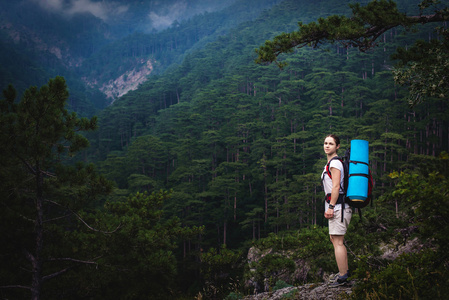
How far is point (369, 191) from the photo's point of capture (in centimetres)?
279

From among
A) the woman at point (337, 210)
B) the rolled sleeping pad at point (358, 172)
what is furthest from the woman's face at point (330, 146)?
the rolled sleeping pad at point (358, 172)

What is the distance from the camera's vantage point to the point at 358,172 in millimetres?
2812

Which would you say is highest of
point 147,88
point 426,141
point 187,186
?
point 147,88

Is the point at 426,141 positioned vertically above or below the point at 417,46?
below

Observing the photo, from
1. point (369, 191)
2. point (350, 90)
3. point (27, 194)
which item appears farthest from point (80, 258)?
point (350, 90)

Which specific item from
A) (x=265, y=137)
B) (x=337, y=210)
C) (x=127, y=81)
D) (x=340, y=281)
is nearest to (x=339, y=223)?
(x=337, y=210)

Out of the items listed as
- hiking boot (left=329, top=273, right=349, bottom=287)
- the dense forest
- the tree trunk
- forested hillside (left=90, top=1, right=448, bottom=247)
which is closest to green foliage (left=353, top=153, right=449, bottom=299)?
the dense forest

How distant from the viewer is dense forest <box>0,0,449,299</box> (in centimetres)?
454

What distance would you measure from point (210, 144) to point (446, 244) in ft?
106

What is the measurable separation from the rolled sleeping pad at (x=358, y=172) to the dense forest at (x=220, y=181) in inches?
11.5

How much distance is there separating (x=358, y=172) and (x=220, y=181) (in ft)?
72.2

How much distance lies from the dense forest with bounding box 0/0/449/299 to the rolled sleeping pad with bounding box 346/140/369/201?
0.29m

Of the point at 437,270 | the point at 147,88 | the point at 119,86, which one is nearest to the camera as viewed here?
the point at 437,270

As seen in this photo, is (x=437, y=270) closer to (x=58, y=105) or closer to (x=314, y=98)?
(x=58, y=105)
